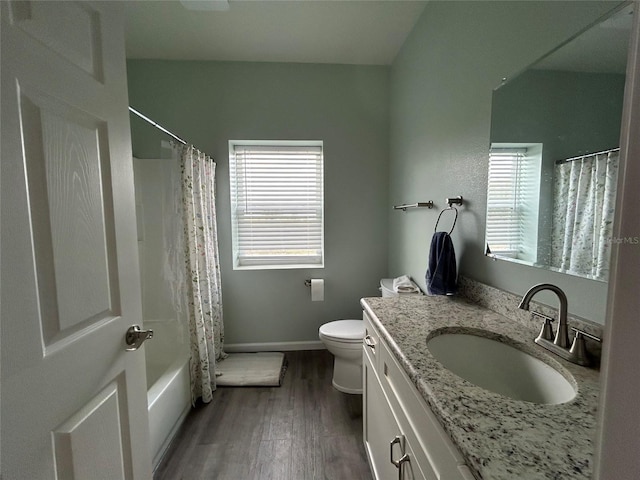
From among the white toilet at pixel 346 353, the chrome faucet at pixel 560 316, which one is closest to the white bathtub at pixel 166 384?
the white toilet at pixel 346 353

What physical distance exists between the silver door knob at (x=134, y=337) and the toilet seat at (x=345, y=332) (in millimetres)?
1274

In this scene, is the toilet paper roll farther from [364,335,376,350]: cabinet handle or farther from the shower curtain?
[364,335,376,350]: cabinet handle

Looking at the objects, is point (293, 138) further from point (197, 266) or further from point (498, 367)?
point (498, 367)

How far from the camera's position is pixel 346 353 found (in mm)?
1865

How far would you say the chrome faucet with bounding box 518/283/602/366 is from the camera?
30.1 inches

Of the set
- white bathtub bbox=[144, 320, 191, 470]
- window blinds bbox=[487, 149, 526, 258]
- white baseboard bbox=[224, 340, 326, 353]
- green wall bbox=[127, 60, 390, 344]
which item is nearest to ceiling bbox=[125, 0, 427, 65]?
green wall bbox=[127, 60, 390, 344]

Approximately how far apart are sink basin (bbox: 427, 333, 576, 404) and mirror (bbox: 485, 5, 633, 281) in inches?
12.8

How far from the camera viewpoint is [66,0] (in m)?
0.65

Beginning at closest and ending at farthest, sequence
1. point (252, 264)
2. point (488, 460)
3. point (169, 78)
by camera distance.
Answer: point (488, 460) < point (169, 78) < point (252, 264)

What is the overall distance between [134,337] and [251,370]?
61.9 inches

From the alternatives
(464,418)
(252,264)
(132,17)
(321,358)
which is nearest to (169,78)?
(132,17)

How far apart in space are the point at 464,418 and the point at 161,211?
2.15m

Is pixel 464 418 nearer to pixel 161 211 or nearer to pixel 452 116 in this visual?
pixel 452 116

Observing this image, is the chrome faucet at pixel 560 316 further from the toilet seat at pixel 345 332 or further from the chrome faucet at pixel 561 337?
the toilet seat at pixel 345 332
